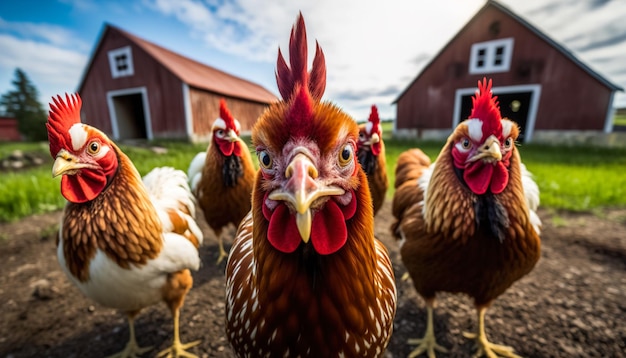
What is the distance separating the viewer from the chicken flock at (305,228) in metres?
0.97

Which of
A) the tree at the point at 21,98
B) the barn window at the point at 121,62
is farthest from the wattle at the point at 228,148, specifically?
the tree at the point at 21,98

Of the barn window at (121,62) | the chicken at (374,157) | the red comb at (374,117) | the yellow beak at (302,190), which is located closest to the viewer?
the yellow beak at (302,190)

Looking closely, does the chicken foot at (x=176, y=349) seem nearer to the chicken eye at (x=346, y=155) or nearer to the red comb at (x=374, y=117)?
the chicken eye at (x=346, y=155)

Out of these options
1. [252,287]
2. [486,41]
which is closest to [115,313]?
[252,287]

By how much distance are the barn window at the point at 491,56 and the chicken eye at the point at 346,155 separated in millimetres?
17280

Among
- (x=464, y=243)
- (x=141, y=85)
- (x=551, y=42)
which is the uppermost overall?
(x=551, y=42)

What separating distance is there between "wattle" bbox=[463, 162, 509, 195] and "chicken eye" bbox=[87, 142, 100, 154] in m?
2.64

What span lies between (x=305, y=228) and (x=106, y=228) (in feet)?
5.53

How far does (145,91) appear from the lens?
46.2 ft

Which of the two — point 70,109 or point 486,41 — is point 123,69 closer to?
point 70,109

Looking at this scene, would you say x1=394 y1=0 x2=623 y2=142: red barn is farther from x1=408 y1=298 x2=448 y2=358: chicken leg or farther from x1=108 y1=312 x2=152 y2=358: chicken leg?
x1=108 y1=312 x2=152 y2=358: chicken leg

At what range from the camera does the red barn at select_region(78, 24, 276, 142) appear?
13.6 metres

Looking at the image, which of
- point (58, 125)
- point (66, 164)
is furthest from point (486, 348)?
point (58, 125)

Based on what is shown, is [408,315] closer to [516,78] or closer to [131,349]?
[131,349]
